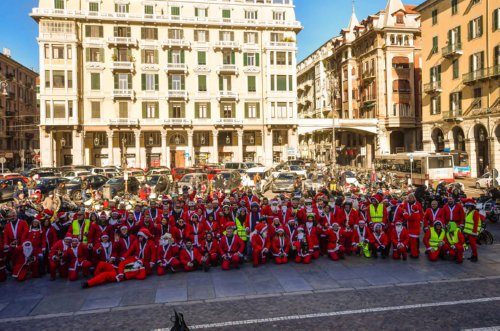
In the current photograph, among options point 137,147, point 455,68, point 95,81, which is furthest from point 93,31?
point 455,68

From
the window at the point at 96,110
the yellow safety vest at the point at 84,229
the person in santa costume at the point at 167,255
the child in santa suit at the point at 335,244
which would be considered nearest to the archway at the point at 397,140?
the window at the point at 96,110

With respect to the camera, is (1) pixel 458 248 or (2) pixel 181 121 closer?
(1) pixel 458 248

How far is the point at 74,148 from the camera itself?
→ 45062 mm

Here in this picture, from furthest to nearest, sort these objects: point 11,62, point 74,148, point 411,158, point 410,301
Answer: point 11,62 < point 74,148 < point 411,158 < point 410,301

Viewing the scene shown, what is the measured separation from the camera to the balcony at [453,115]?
36481 millimetres

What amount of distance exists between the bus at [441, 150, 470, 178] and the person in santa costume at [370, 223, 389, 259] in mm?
27807

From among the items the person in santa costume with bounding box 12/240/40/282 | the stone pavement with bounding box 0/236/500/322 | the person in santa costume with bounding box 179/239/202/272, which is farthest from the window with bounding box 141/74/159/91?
the person in santa costume with bounding box 179/239/202/272

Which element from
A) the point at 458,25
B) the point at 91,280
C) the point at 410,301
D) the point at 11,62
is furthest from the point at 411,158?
the point at 11,62

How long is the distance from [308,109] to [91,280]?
68888 mm

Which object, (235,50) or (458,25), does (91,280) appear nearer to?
(458,25)

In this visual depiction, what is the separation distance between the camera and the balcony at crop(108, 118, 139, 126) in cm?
4512

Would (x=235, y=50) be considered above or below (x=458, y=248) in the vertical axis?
above

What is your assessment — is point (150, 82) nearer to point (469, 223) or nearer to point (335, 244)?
point (335, 244)

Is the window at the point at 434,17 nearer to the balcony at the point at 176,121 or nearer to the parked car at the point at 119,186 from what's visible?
the balcony at the point at 176,121
